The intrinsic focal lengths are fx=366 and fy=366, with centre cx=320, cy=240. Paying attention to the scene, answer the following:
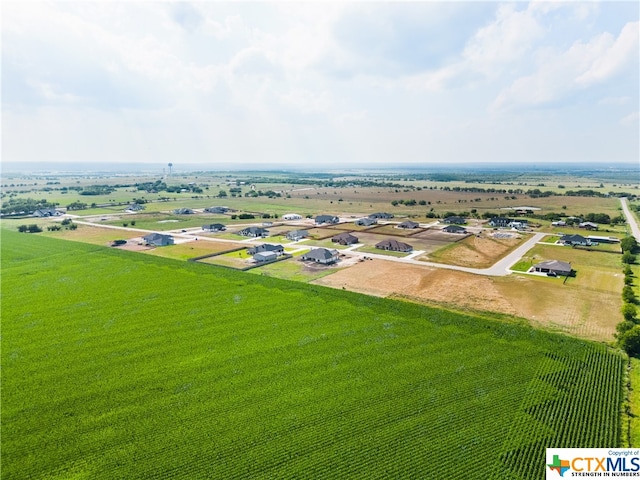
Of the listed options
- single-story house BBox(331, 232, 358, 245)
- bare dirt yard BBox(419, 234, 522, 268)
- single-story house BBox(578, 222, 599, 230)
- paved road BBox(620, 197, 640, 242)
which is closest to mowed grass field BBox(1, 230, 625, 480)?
bare dirt yard BBox(419, 234, 522, 268)

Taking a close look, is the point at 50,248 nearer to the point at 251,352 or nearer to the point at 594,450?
the point at 251,352

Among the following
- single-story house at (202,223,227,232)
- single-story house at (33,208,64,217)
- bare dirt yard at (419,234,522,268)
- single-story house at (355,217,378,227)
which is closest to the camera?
bare dirt yard at (419,234,522,268)

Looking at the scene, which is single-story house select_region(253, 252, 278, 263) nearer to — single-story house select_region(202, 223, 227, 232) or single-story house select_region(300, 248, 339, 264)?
single-story house select_region(300, 248, 339, 264)

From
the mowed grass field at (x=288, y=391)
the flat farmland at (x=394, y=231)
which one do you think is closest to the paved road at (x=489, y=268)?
the flat farmland at (x=394, y=231)

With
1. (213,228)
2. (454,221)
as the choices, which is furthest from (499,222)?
(213,228)

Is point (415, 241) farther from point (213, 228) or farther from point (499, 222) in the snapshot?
point (213, 228)

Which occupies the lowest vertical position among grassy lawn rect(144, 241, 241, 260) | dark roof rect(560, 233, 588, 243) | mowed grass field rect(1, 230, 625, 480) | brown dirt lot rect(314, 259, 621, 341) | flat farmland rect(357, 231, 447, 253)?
mowed grass field rect(1, 230, 625, 480)
